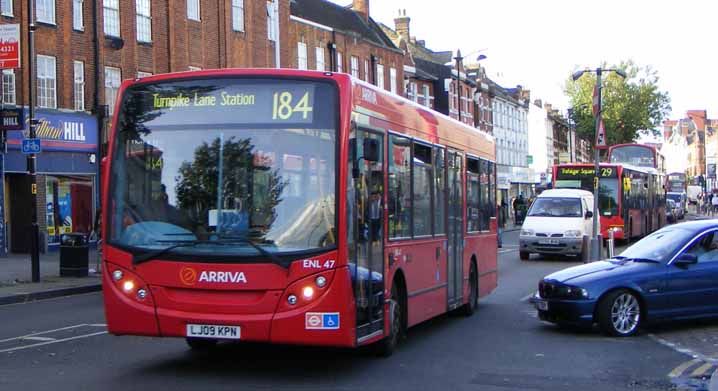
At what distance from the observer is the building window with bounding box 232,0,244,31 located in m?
40.5

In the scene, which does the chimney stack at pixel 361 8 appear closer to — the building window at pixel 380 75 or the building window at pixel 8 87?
the building window at pixel 380 75

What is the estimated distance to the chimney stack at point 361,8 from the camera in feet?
196

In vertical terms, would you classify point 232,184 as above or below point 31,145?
below

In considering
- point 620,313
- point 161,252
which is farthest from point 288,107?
point 620,313

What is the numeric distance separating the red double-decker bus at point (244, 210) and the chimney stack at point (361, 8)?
5153 cm

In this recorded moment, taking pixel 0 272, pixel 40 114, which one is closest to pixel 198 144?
pixel 0 272

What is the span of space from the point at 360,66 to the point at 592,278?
43.1 meters

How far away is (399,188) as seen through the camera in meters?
10.3

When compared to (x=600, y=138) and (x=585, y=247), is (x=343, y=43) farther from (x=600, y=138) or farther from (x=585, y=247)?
(x=600, y=138)

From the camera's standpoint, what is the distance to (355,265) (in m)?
8.68

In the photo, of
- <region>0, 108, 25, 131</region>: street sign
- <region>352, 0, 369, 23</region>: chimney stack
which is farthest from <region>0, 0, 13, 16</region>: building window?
<region>352, 0, 369, 23</region>: chimney stack

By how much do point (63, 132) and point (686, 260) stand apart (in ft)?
76.9

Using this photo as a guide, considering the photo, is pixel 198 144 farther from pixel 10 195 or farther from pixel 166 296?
pixel 10 195

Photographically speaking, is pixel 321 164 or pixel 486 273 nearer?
pixel 321 164
